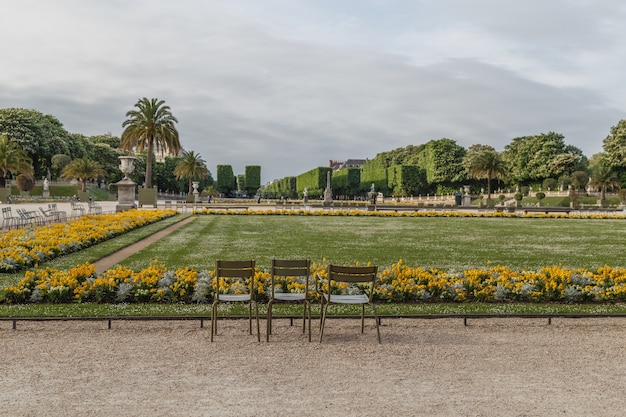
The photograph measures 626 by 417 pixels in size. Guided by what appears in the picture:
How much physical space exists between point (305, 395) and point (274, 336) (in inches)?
81.2

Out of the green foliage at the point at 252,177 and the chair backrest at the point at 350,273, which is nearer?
the chair backrest at the point at 350,273

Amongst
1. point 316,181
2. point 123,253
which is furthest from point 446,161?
point 123,253

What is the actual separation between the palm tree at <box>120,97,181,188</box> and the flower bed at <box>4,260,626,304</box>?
40.6 metres

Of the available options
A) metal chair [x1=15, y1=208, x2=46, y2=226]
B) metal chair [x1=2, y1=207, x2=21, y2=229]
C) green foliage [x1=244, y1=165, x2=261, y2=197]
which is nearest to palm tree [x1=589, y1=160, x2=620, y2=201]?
metal chair [x1=15, y1=208, x2=46, y2=226]

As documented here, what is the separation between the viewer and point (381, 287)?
28.0ft

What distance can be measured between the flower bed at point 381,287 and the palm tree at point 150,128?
40553 mm

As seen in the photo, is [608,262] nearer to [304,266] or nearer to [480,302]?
[480,302]

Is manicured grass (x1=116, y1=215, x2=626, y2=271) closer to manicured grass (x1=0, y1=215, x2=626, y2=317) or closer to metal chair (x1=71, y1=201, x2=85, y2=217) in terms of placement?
manicured grass (x1=0, y1=215, x2=626, y2=317)

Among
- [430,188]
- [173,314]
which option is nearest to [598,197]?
[430,188]

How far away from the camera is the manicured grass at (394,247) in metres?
13.2

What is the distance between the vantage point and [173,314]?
7543mm

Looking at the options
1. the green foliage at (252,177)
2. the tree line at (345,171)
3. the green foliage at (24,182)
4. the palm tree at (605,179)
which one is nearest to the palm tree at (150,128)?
the tree line at (345,171)

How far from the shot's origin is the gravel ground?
431cm

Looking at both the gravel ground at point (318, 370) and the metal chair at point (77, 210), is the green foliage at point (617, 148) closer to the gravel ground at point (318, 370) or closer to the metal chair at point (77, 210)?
the metal chair at point (77, 210)
